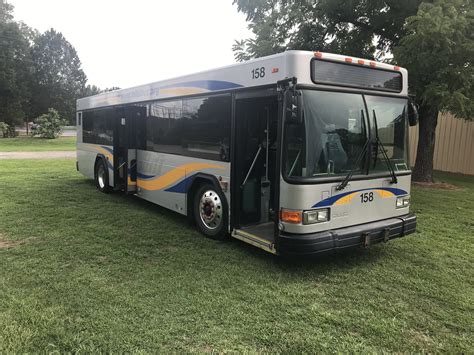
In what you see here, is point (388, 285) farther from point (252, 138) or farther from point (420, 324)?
point (252, 138)

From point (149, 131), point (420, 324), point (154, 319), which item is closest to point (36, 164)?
point (149, 131)

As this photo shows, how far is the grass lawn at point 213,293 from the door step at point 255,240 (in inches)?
9.9

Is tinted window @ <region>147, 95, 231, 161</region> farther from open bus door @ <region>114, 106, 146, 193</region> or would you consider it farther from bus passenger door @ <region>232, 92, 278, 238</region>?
open bus door @ <region>114, 106, 146, 193</region>

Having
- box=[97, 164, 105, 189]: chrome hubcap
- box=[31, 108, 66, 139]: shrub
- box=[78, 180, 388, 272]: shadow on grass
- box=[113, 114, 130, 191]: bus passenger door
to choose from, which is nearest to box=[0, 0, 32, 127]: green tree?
box=[31, 108, 66, 139]: shrub

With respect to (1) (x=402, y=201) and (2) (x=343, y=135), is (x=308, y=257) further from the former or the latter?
(1) (x=402, y=201)

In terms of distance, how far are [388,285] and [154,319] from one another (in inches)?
105

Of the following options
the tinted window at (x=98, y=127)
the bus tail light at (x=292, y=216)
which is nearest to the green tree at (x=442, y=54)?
the bus tail light at (x=292, y=216)

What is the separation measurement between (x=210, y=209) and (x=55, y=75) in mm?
58870

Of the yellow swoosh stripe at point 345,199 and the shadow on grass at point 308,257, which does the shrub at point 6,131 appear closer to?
the shadow on grass at point 308,257

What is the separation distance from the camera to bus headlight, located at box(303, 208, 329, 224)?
14.4ft

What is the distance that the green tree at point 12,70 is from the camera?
4350 centimetres

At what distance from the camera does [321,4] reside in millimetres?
11477

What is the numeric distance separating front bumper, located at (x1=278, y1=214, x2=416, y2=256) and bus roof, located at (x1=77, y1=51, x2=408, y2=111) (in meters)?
1.74

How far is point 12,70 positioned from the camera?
146 ft
